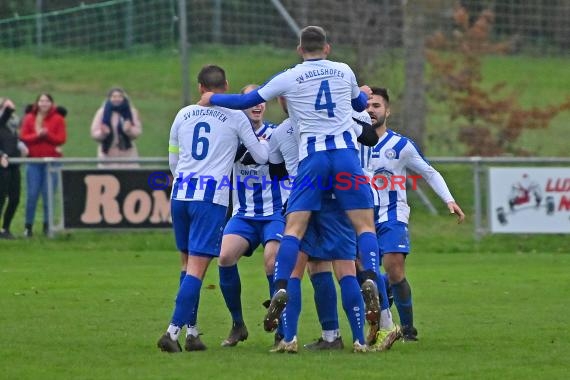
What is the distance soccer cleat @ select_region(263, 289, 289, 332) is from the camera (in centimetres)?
895

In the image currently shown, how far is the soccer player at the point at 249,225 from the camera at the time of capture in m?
10.3

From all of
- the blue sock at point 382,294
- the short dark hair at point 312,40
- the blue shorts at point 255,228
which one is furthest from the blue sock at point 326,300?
the short dark hair at point 312,40

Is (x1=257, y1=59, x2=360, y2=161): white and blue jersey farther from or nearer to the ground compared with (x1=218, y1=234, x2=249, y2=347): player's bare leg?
farther from the ground

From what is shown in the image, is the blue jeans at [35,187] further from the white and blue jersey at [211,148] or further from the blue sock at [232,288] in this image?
the white and blue jersey at [211,148]

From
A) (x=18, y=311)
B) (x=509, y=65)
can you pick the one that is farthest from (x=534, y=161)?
(x=509, y=65)

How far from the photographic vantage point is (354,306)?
9.61 meters

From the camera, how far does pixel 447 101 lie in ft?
82.7

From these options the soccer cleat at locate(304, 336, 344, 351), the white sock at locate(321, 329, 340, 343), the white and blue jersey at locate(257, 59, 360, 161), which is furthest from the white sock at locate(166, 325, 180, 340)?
the white and blue jersey at locate(257, 59, 360, 161)

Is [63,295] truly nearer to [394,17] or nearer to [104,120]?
[104,120]

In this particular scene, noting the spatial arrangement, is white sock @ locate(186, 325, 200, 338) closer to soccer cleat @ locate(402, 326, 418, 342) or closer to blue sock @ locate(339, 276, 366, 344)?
blue sock @ locate(339, 276, 366, 344)

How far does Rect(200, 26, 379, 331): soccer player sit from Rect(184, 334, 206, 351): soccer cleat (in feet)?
3.19

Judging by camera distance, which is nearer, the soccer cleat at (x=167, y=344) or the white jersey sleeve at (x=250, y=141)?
the soccer cleat at (x=167, y=344)

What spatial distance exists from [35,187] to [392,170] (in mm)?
9471

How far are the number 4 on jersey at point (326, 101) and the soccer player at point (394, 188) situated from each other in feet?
3.70
